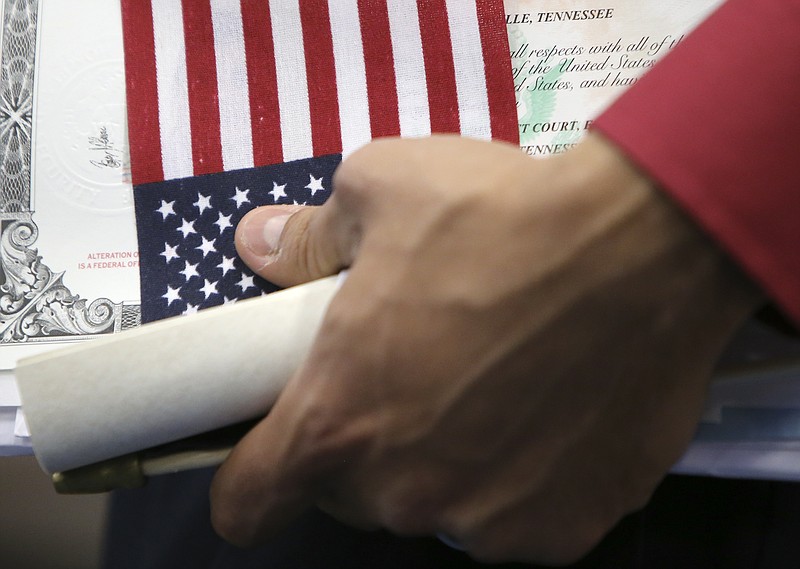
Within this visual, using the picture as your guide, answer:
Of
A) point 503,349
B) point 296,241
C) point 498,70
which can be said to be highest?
point 498,70

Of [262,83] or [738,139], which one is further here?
[262,83]

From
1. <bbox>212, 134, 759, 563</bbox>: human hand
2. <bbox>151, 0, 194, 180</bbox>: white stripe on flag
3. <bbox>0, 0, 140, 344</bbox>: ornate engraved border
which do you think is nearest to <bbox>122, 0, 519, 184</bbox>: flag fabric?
<bbox>151, 0, 194, 180</bbox>: white stripe on flag

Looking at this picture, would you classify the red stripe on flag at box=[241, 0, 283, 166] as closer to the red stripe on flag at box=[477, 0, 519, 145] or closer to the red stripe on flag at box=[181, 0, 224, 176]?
the red stripe on flag at box=[181, 0, 224, 176]

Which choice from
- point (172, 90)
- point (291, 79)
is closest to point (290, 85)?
point (291, 79)

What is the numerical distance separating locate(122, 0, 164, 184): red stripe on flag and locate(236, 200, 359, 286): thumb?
0.13 meters

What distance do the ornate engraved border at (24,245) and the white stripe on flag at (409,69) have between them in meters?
0.35

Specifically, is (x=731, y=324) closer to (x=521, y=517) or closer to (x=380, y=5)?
(x=521, y=517)

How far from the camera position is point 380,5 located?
2.12 feet

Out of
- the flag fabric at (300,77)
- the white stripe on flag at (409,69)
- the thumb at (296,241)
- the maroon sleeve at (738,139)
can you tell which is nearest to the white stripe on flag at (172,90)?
the flag fabric at (300,77)

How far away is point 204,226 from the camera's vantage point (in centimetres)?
62

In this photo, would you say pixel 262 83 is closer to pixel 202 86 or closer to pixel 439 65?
pixel 202 86

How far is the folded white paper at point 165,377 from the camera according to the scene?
0.39 m

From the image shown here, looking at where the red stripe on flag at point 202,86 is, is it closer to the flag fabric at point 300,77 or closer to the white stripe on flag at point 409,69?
the flag fabric at point 300,77

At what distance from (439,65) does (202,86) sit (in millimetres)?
256
